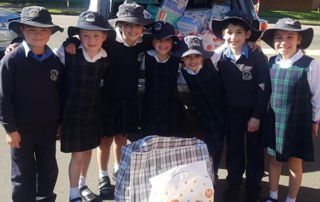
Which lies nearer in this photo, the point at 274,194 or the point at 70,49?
the point at 70,49

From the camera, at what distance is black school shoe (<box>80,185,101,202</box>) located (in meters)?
3.20

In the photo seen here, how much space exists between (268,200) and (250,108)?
78 centimetres

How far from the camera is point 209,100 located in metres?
3.22

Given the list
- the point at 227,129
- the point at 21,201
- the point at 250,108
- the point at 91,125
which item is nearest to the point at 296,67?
the point at 250,108

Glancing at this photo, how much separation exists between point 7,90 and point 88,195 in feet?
3.75

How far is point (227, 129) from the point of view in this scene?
128 inches

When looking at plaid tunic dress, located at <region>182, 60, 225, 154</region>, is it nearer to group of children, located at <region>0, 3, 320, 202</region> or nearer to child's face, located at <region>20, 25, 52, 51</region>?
group of children, located at <region>0, 3, 320, 202</region>

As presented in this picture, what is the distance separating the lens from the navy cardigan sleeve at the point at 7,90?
2627mm

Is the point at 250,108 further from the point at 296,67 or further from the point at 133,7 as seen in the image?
the point at 133,7

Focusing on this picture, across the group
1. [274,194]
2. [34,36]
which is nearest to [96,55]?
[34,36]

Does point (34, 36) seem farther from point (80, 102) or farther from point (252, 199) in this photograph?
point (252, 199)

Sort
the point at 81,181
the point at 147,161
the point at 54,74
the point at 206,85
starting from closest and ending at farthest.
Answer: the point at 147,161
the point at 54,74
the point at 206,85
the point at 81,181

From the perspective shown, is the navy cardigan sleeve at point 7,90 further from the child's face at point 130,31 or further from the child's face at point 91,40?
the child's face at point 130,31

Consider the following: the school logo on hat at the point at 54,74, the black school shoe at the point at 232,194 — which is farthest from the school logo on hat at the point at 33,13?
the black school shoe at the point at 232,194
